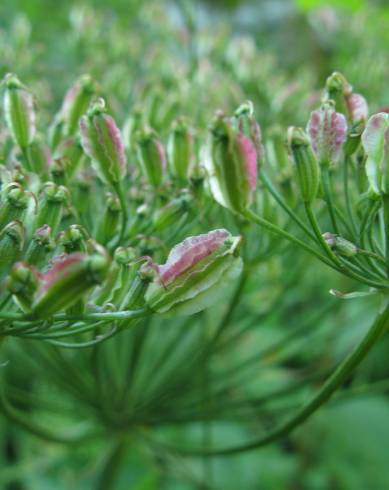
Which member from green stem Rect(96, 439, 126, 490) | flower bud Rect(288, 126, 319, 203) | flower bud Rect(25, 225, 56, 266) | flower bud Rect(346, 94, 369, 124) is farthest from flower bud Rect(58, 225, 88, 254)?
green stem Rect(96, 439, 126, 490)

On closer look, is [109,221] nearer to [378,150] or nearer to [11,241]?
[11,241]

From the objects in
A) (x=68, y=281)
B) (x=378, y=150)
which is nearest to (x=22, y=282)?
(x=68, y=281)

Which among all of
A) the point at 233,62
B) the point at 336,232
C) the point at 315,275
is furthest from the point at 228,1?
the point at 336,232

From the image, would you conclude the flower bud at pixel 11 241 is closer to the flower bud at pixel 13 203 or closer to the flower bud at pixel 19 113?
the flower bud at pixel 13 203

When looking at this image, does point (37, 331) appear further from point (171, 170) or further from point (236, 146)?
point (171, 170)

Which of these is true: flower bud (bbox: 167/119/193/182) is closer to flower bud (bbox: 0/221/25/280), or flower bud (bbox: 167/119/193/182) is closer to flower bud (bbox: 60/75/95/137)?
flower bud (bbox: 60/75/95/137)

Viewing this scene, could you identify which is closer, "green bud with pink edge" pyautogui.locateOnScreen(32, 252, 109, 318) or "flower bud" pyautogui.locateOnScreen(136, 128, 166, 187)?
"green bud with pink edge" pyautogui.locateOnScreen(32, 252, 109, 318)
